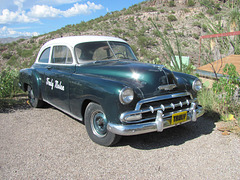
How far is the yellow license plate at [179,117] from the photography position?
324 centimetres

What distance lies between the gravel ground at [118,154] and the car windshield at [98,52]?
1.34m

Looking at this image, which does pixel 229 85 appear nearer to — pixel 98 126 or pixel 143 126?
pixel 143 126

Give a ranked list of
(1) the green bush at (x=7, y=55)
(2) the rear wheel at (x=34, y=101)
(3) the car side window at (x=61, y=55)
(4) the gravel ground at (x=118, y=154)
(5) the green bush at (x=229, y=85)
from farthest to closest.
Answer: (1) the green bush at (x=7, y=55) → (2) the rear wheel at (x=34, y=101) → (5) the green bush at (x=229, y=85) → (3) the car side window at (x=61, y=55) → (4) the gravel ground at (x=118, y=154)

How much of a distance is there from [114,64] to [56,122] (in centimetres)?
179

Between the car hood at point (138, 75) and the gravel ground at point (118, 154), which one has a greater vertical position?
the car hood at point (138, 75)

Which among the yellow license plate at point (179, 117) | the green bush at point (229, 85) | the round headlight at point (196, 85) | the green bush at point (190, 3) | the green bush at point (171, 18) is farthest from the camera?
the green bush at point (190, 3)

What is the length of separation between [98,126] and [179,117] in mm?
1247

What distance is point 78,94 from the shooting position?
360 cm

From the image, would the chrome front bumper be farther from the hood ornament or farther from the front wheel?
the hood ornament

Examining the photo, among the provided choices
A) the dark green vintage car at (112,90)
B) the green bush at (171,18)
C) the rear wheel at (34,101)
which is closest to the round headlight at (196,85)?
the dark green vintage car at (112,90)

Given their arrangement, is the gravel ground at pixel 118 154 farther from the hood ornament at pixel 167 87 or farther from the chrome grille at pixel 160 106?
the hood ornament at pixel 167 87

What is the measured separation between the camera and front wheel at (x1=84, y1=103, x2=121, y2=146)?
3291mm

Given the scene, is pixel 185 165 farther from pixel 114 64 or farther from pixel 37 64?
pixel 37 64

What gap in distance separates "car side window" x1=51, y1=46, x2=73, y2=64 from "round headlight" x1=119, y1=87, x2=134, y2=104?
165 cm
